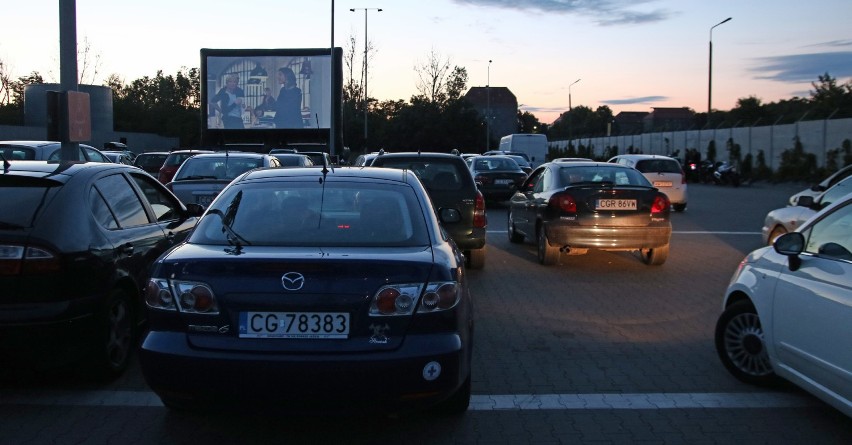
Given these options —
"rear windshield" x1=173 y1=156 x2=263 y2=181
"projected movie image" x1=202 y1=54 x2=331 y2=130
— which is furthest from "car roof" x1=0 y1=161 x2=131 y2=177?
"projected movie image" x1=202 y1=54 x2=331 y2=130

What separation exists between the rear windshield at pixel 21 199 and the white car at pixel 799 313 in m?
4.66

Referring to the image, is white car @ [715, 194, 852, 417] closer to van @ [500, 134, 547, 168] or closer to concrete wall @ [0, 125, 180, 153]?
van @ [500, 134, 547, 168]

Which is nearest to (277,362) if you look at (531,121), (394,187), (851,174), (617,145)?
(394,187)

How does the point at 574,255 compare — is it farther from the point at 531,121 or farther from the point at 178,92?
the point at 531,121

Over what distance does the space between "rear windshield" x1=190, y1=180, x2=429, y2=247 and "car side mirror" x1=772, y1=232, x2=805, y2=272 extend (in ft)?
7.23

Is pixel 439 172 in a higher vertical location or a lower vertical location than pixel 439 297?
higher

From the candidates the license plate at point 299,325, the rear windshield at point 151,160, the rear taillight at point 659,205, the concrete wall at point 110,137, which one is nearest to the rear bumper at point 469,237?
the rear taillight at point 659,205

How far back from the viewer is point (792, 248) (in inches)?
195

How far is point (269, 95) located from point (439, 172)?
22.5 metres

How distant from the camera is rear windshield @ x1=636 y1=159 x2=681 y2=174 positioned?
2166 centimetres

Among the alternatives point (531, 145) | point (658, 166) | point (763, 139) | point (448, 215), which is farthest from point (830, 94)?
point (448, 215)

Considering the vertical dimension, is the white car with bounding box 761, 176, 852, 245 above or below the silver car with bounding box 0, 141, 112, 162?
below

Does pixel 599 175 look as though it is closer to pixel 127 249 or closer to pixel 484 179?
pixel 127 249

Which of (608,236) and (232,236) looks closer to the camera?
(232,236)
